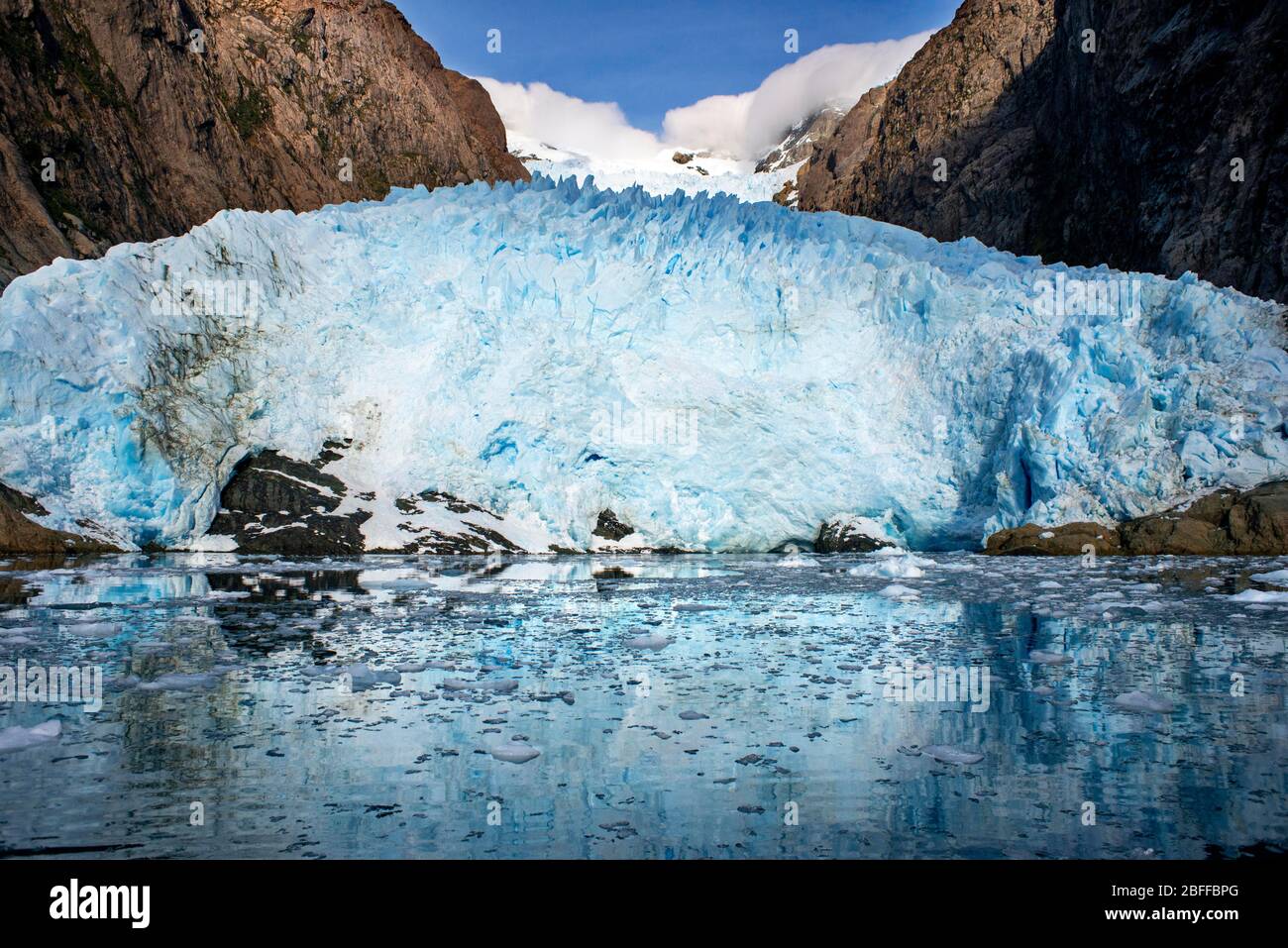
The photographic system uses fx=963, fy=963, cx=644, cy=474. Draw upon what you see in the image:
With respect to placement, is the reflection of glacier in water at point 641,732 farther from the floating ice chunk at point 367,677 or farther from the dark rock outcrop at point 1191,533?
the dark rock outcrop at point 1191,533

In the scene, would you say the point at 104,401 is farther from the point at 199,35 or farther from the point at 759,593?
the point at 199,35

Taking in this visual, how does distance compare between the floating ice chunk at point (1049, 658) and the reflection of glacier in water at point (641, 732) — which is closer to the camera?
the reflection of glacier in water at point (641, 732)

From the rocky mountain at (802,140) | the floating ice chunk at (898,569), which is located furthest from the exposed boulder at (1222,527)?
the rocky mountain at (802,140)

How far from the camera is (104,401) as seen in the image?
14.0 metres

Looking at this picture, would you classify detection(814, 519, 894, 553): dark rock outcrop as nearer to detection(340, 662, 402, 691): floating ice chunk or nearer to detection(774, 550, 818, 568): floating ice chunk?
detection(774, 550, 818, 568): floating ice chunk

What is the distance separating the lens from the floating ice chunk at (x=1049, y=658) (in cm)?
604

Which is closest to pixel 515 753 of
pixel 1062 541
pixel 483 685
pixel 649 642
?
pixel 483 685

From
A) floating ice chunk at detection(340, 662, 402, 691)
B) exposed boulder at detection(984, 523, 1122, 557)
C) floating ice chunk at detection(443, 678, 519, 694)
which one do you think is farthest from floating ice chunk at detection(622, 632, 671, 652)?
exposed boulder at detection(984, 523, 1122, 557)

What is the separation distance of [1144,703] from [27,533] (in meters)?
14.1

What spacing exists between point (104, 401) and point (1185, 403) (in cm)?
1636

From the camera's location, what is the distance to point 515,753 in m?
3.91

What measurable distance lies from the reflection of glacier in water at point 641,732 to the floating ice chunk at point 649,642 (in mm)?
56

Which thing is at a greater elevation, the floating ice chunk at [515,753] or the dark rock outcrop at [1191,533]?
the dark rock outcrop at [1191,533]

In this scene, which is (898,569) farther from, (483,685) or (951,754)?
(951,754)
